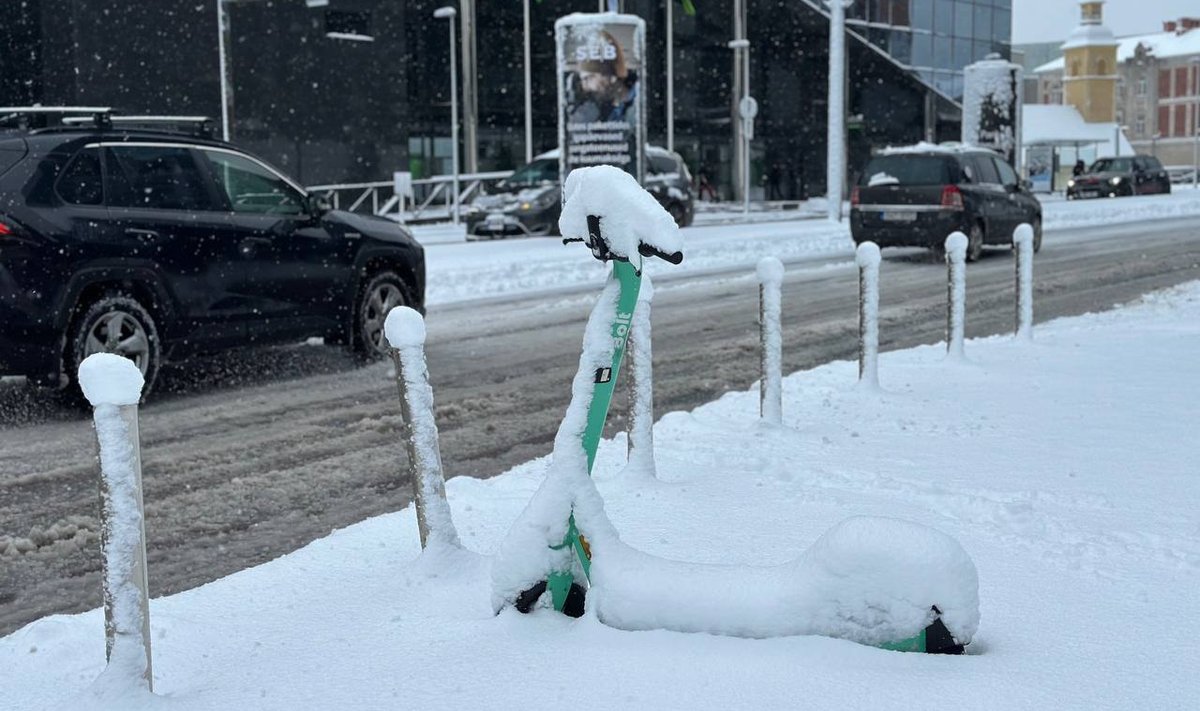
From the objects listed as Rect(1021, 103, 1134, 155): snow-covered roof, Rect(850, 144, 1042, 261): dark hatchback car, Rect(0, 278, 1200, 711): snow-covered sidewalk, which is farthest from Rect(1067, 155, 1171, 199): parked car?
Rect(0, 278, 1200, 711): snow-covered sidewalk

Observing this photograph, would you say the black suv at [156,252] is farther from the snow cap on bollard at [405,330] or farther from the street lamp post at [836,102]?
the street lamp post at [836,102]

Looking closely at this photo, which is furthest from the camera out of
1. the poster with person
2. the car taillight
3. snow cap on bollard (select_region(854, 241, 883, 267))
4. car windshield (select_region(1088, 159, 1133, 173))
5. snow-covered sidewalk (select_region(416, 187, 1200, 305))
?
car windshield (select_region(1088, 159, 1133, 173))

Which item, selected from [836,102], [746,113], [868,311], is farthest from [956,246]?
[746,113]

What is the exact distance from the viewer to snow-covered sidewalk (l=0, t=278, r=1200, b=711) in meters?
3.16

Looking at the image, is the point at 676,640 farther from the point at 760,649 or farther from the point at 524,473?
the point at 524,473

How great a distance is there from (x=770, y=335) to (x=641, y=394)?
1.27m

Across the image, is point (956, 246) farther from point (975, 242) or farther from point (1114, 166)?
point (1114, 166)

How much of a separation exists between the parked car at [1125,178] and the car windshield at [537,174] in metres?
29.1

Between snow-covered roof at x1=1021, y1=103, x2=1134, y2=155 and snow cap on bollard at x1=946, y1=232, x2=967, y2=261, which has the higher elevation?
snow-covered roof at x1=1021, y1=103, x2=1134, y2=155

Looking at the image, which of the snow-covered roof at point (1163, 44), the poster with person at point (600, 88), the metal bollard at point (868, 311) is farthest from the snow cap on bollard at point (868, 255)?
the snow-covered roof at point (1163, 44)

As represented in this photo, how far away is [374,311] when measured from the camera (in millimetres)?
10102

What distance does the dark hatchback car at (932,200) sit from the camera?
19016 mm

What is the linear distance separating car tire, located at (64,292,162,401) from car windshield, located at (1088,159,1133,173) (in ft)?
150

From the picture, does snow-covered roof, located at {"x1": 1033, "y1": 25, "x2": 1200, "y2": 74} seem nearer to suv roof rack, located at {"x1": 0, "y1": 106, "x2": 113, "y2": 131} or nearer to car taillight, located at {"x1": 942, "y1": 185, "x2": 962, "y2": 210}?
car taillight, located at {"x1": 942, "y1": 185, "x2": 962, "y2": 210}
